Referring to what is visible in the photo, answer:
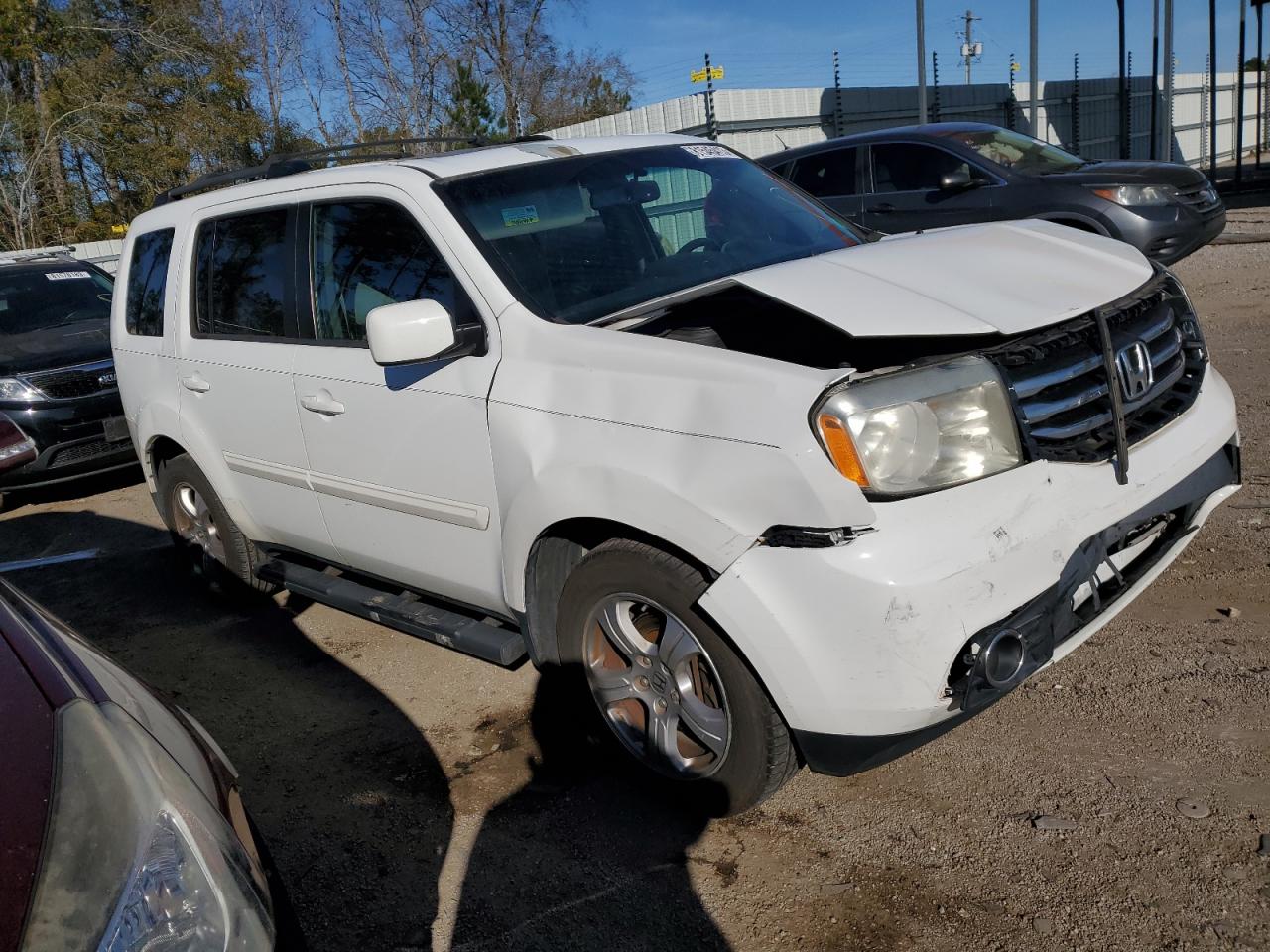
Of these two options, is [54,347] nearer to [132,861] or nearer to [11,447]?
[11,447]

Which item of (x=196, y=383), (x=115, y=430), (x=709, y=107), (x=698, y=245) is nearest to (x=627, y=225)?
(x=698, y=245)

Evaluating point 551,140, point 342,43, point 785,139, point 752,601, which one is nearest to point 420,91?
point 342,43

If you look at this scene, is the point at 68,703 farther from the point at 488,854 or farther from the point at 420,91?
the point at 420,91

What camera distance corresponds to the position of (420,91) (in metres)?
31.3

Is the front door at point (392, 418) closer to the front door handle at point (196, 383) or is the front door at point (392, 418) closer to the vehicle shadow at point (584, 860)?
the vehicle shadow at point (584, 860)

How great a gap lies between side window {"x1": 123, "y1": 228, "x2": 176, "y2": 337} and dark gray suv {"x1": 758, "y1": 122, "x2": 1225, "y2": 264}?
20.7 feet

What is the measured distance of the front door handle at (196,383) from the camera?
460 centimetres

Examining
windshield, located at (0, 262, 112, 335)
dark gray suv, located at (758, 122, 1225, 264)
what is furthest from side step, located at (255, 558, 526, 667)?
dark gray suv, located at (758, 122, 1225, 264)

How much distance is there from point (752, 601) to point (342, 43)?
31.5 meters

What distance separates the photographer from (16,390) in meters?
7.75

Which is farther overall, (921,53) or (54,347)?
(921,53)

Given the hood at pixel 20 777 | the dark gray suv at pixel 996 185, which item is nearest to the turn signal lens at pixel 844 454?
the hood at pixel 20 777

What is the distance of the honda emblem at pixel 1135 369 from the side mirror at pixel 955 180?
23.1 feet

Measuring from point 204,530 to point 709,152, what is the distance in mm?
2956
